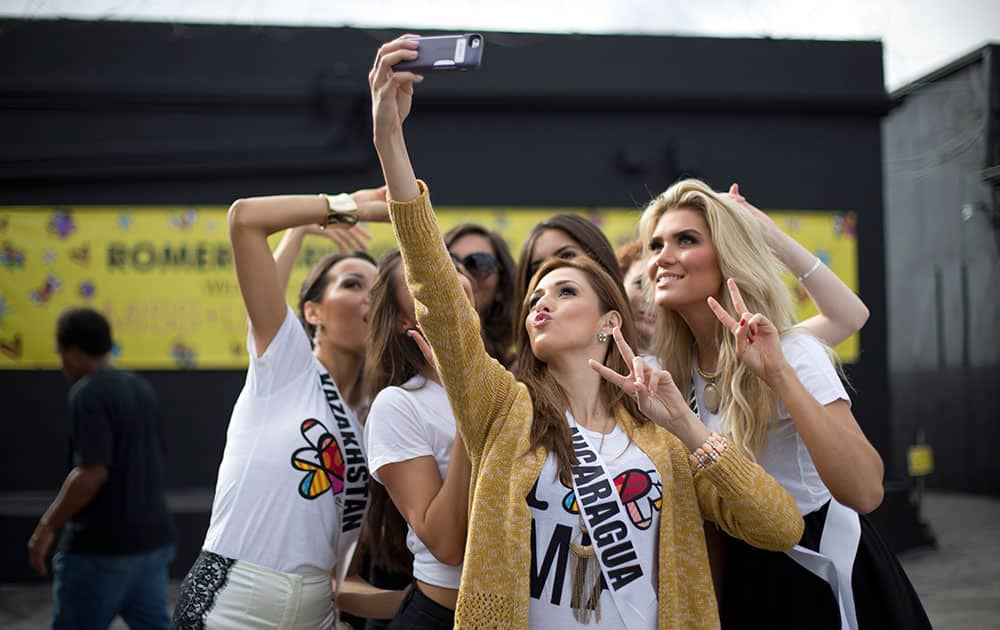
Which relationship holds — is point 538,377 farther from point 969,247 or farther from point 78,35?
point 969,247

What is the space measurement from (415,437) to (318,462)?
1.19ft

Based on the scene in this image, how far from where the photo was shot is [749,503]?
1991mm

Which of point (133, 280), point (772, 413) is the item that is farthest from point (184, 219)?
point (772, 413)

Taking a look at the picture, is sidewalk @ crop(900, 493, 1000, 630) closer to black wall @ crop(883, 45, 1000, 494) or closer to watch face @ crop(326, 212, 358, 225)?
black wall @ crop(883, 45, 1000, 494)

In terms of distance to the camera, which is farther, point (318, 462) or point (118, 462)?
point (118, 462)

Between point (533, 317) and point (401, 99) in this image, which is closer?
point (401, 99)

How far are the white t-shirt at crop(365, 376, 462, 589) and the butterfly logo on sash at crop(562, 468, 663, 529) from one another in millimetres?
425

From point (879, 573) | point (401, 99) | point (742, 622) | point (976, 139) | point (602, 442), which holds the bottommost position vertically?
point (742, 622)

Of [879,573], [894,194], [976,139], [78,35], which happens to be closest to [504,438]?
[879,573]

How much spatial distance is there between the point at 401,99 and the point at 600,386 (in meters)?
0.92

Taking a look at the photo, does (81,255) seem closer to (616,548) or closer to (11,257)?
(11,257)

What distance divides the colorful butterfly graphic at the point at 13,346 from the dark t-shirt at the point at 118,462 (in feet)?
13.6

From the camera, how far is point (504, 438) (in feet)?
6.78

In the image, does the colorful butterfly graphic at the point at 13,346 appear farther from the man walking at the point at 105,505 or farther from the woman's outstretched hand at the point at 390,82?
the woman's outstretched hand at the point at 390,82
